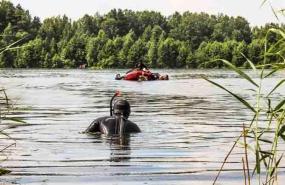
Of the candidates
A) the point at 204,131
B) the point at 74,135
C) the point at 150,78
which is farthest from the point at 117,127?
the point at 150,78

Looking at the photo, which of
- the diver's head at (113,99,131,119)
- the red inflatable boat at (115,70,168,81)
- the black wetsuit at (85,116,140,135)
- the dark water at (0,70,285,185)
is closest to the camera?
the dark water at (0,70,285,185)

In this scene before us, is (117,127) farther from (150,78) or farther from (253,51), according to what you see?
(253,51)

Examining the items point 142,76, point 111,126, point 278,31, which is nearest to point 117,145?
point 111,126

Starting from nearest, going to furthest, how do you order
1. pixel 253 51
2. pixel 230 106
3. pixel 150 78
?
1. pixel 230 106
2. pixel 150 78
3. pixel 253 51

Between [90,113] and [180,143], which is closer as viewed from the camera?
[180,143]

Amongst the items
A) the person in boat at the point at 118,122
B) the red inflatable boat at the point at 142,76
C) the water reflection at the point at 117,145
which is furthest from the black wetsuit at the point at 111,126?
the red inflatable boat at the point at 142,76

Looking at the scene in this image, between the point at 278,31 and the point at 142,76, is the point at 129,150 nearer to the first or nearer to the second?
the point at 278,31

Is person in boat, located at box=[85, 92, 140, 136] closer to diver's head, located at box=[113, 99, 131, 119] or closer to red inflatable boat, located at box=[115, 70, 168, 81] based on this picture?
diver's head, located at box=[113, 99, 131, 119]

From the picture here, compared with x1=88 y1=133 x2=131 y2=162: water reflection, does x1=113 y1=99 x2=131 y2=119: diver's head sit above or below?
above

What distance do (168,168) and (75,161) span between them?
204 centimetres

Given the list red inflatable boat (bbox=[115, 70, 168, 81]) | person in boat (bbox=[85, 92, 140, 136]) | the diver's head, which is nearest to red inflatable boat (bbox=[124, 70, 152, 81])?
red inflatable boat (bbox=[115, 70, 168, 81])

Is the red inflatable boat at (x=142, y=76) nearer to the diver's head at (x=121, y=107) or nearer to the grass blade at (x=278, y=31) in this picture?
the diver's head at (x=121, y=107)

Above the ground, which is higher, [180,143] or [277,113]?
[277,113]

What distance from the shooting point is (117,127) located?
1839cm
